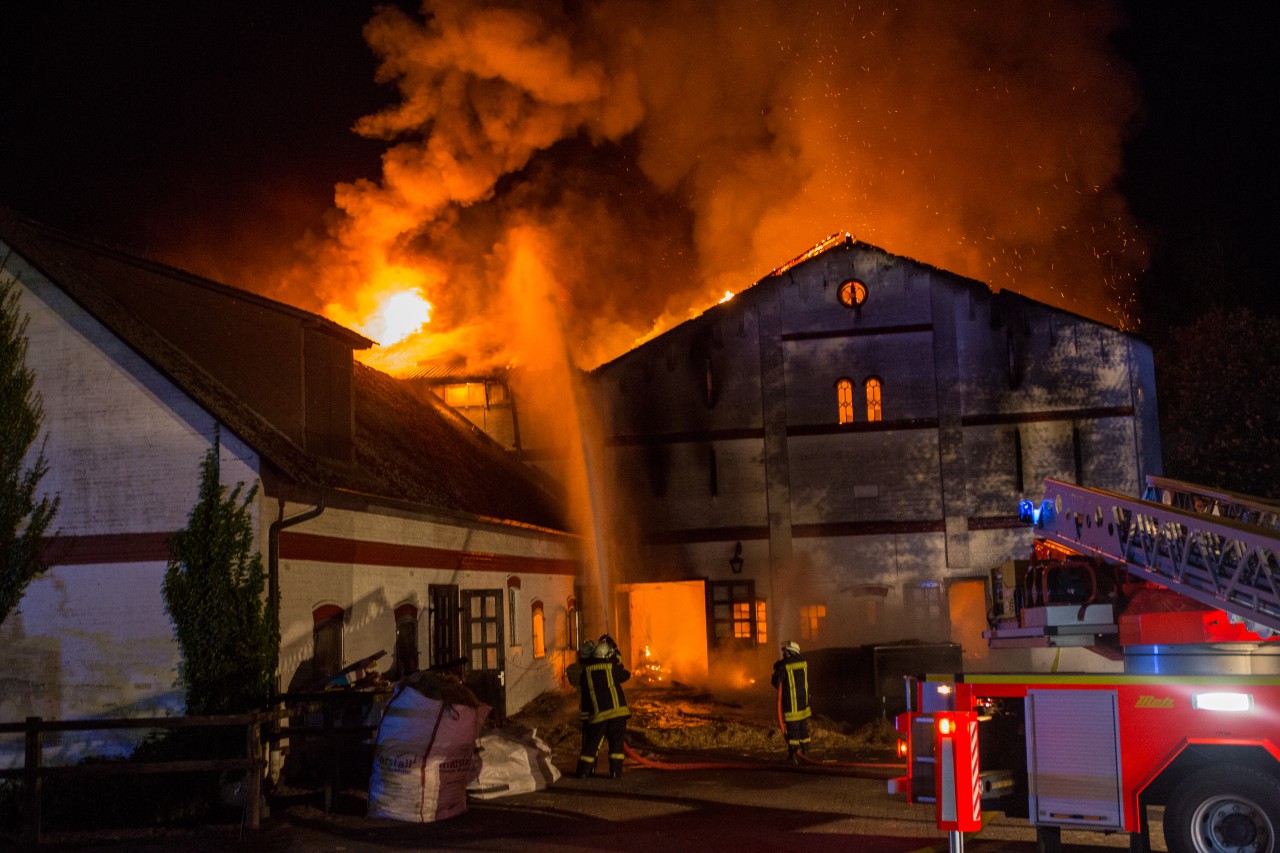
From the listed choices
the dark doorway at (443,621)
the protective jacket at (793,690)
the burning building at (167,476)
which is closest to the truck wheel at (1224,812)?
the protective jacket at (793,690)

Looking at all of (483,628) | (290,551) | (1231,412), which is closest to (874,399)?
(1231,412)

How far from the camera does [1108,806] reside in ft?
26.2

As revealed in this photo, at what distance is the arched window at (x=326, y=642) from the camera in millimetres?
13875

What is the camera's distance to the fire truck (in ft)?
25.1

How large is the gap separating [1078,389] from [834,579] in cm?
665

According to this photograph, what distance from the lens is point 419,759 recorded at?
1070cm

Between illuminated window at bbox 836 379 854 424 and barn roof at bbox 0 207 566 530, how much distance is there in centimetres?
797

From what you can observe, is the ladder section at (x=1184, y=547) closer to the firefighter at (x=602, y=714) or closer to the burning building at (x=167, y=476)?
the firefighter at (x=602, y=714)

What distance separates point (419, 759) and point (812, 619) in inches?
625

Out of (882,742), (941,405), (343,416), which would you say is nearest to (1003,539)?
(941,405)

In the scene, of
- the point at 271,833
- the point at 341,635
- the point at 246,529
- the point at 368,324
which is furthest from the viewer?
the point at 368,324

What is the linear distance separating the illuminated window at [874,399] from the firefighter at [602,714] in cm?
1359

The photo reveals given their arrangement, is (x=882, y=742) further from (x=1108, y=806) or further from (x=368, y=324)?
(x=368, y=324)

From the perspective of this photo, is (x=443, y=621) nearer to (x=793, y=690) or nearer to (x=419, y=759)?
(x=793, y=690)
